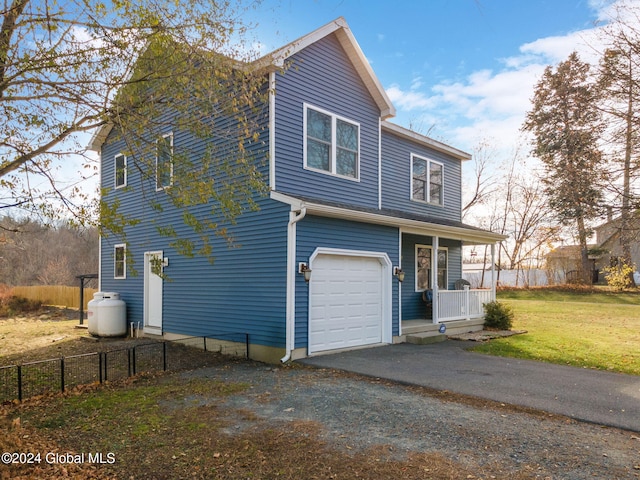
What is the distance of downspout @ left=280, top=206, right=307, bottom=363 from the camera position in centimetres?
874

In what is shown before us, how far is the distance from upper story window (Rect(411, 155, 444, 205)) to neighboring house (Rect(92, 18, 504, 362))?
5 cm

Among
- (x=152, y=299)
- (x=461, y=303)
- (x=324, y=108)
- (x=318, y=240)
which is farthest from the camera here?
(x=461, y=303)

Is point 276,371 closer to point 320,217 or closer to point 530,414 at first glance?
point 320,217

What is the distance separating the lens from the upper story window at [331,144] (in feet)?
33.2

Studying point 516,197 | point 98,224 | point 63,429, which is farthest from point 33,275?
point 516,197

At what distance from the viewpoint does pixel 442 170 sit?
1470 cm

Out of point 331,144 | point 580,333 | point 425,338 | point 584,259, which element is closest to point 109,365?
point 331,144

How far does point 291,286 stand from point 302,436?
421cm

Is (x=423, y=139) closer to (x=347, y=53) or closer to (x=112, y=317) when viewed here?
(x=347, y=53)

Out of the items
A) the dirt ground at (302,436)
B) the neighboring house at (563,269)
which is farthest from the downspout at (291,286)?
the neighboring house at (563,269)

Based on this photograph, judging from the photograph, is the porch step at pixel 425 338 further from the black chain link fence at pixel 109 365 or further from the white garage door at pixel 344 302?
the black chain link fence at pixel 109 365

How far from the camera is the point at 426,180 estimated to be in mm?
14055

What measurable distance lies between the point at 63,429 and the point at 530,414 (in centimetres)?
567

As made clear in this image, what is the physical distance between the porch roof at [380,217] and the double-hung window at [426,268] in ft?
3.80
